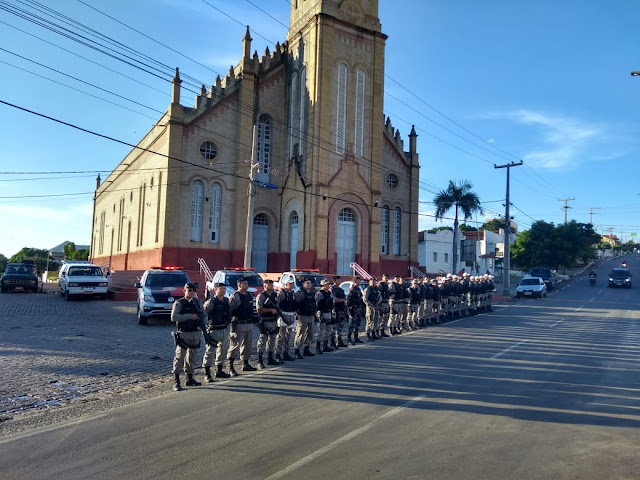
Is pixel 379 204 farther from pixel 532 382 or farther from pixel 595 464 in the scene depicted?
pixel 595 464

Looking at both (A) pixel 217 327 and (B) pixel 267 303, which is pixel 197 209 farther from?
(A) pixel 217 327

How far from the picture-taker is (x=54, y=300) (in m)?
24.5

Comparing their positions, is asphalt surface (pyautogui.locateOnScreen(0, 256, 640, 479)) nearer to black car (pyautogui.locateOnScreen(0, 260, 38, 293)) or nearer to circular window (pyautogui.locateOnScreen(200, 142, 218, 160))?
black car (pyautogui.locateOnScreen(0, 260, 38, 293))

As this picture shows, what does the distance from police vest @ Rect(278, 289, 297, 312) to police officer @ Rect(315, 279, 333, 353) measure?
0.84 m

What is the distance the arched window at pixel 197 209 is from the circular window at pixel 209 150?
163 centimetres

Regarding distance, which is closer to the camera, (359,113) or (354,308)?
(354,308)

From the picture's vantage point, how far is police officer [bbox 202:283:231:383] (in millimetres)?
9273

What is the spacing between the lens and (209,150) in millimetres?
30656

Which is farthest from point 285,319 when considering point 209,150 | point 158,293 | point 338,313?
point 209,150

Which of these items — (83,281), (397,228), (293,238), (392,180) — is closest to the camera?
(83,281)

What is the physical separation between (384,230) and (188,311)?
27.3 m

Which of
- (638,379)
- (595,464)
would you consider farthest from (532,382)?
(595,464)

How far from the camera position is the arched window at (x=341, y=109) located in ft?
101

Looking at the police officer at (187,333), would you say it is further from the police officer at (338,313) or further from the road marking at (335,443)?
the police officer at (338,313)
